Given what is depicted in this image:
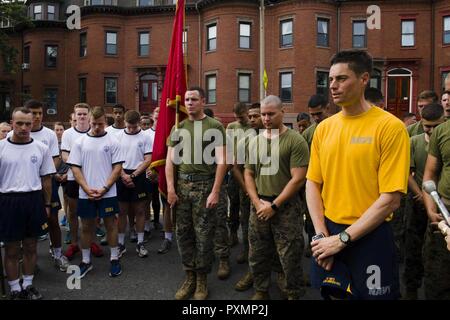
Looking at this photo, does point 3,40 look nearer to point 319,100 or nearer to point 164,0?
point 164,0

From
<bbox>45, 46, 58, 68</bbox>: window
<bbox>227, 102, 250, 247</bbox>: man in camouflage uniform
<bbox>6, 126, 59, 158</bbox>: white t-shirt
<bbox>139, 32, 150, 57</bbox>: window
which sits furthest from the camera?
<bbox>45, 46, 58, 68</bbox>: window

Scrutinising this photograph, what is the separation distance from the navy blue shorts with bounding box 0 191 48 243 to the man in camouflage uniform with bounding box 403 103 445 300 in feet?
13.7

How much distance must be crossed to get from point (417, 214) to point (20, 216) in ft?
14.6

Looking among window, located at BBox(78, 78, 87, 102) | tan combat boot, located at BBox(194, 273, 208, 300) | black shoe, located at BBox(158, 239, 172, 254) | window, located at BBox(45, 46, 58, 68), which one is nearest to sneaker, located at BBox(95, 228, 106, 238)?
black shoe, located at BBox(158, 239, 172, 254)

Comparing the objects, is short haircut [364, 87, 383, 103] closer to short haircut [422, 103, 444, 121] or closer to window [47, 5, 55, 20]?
short haircut [422, 103, 444, 121]

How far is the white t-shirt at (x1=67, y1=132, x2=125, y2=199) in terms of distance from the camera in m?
5.33

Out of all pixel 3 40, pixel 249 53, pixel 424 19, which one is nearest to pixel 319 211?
pixel 249 53

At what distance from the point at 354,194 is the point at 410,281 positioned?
220 cm

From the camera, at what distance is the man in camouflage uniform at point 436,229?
10.8ft

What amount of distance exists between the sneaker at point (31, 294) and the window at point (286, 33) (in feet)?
72.6

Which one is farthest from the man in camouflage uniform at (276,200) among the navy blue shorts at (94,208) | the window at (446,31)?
the window at (446,31)

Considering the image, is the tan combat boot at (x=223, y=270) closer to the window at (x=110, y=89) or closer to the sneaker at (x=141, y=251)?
the sneaker at (x=141, y=251)

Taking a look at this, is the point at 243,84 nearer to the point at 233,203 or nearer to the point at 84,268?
the point at 233,203

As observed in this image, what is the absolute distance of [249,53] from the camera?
24578 mm
